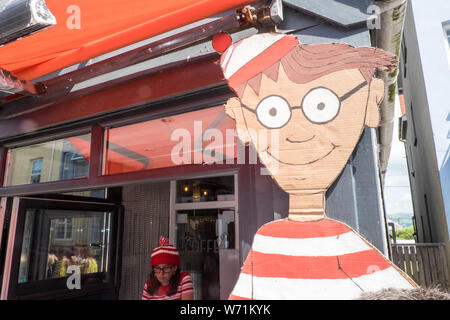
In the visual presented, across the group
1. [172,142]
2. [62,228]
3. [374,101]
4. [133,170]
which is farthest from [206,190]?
[374,101]

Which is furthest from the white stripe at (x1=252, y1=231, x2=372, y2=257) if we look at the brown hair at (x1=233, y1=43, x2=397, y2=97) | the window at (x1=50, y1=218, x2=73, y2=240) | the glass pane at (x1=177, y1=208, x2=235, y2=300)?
the glass pane at (x1=177, y1=208, x2=235, y2=300)

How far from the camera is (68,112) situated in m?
2.58

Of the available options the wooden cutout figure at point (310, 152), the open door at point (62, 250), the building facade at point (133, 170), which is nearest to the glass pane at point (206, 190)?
the building facade at point (133, 170)

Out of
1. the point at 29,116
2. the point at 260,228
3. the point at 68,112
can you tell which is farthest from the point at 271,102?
the point at 29,116

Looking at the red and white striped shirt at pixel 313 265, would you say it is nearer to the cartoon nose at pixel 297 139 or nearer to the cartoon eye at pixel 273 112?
the cartoon nose at pixel 297 139

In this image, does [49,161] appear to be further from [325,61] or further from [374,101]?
[374,101]

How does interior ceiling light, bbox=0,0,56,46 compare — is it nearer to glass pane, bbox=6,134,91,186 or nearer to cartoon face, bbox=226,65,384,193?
cartoon face, bbox=226,65,384,193

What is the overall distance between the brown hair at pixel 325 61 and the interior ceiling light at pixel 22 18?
1.05 meters

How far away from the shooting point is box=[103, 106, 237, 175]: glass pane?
201cm

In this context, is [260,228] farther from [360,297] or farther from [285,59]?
[285,59]

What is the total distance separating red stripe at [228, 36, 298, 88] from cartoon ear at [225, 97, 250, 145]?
0.10 metres

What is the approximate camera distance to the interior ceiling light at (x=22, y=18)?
140cm

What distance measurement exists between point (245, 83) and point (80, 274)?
11.6 ft

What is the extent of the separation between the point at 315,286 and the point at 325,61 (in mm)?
1102
